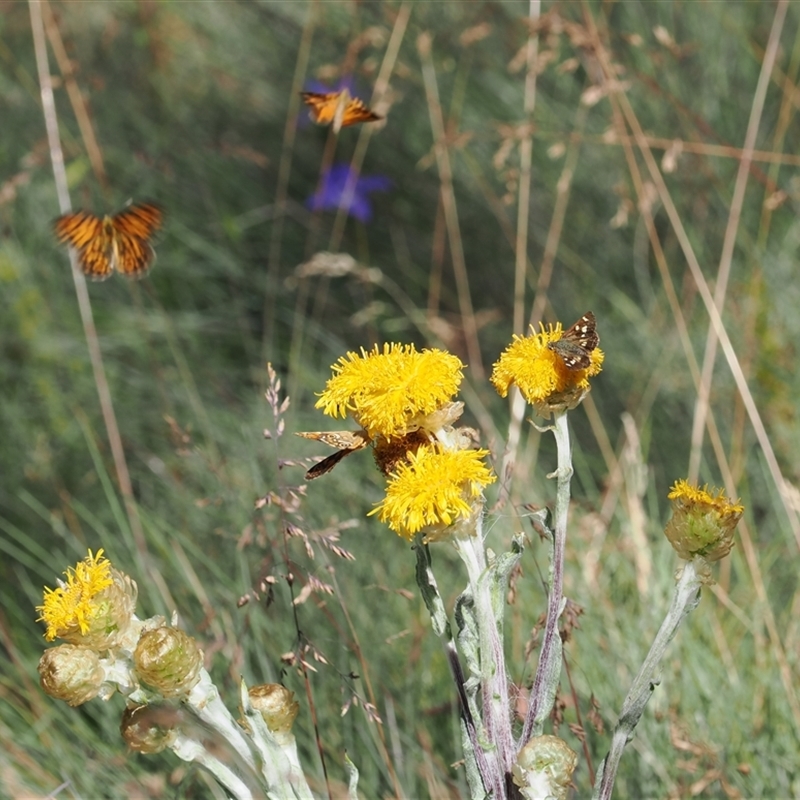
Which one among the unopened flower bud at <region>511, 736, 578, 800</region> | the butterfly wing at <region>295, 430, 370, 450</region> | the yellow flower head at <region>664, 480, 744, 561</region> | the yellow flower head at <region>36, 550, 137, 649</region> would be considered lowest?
the unopened flower bud at <region>511, 736, 578, 800</region>

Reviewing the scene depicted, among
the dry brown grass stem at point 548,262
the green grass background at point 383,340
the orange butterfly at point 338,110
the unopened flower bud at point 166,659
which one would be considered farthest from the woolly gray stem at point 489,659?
the orange butterfly at point 338,110

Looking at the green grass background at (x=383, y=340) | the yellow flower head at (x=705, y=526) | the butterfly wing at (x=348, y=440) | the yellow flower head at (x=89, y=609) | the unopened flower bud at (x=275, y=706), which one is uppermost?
the butterfly wing at (x=348, y=440)

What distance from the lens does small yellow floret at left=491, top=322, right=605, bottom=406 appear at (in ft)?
3.65

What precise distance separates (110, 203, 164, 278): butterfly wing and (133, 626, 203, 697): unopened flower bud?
120 cm

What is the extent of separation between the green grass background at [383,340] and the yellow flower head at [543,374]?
1.58 ft

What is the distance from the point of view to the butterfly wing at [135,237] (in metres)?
2.08

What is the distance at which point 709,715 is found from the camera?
6.00 ft

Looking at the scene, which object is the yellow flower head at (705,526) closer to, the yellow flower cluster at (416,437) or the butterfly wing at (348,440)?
the yellow flower cluster at (416,437)

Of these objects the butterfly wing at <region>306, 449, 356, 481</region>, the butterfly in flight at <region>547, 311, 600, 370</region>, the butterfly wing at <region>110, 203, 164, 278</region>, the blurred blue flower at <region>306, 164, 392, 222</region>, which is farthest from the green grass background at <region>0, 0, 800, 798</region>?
the butterfly in flight at <region>547, 311, 600, 370</region>

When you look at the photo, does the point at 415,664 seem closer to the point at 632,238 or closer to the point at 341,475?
the point at 341,475

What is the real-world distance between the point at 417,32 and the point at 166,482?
1716 mm

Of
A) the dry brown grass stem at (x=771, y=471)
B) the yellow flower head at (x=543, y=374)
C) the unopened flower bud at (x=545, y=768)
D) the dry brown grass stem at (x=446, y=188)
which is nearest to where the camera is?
the unopened flower bud at (x=545, y=768)

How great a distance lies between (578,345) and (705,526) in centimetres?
24

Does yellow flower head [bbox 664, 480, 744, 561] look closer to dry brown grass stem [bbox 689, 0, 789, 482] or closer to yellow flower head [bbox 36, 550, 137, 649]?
yellow flower head [bbox 36, 550, 137, 649]
